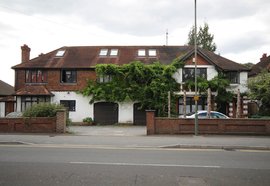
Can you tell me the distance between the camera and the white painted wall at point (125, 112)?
99.6ft

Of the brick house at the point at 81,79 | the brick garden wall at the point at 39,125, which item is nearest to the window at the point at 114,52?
the brick house at the point at 81,79

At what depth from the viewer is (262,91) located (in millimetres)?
24625

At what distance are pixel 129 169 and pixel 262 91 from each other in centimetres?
1939

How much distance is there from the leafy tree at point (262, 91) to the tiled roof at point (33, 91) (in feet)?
61.2

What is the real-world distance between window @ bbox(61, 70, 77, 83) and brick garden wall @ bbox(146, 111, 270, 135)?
1459cm

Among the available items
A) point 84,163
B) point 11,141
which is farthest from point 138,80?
point 84,163

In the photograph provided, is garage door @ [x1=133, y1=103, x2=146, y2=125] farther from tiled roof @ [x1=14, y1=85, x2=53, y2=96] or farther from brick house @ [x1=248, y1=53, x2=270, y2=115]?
brick house @ [x1=248, y1=53, x2=270, y2=115]

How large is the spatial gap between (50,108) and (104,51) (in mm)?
15506

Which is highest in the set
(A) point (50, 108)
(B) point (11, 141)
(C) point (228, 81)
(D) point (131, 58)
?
(D) point (131, 58)

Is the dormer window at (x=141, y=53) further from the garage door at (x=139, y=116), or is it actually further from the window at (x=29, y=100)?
the window at (x=29, y=100)

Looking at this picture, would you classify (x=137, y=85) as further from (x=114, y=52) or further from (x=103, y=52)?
(x=103, y=52)

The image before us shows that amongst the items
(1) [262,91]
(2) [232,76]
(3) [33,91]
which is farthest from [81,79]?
(1) [262,91]

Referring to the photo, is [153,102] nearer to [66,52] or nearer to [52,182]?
[66,52]

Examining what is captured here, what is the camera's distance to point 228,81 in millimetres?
29562
